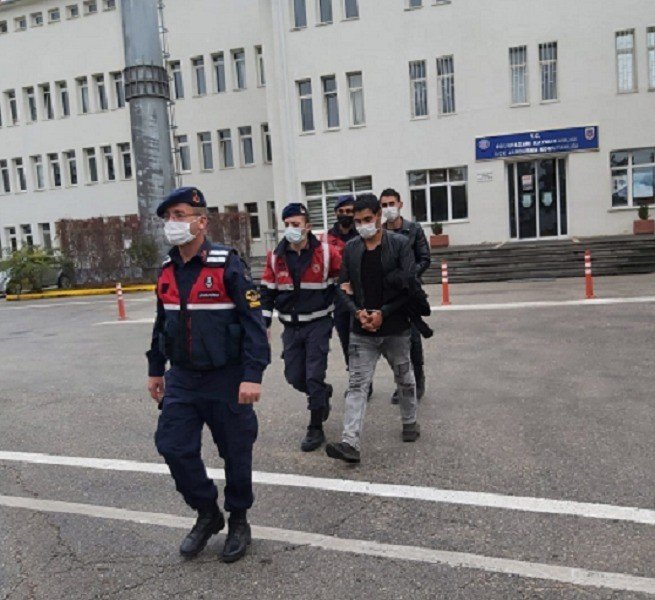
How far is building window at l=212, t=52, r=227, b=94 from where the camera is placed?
32.2 metres

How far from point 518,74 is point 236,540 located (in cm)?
2290

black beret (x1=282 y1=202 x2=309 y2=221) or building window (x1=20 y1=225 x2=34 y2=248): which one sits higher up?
building window (x1=20 y1=225 x2=34 y2=248)

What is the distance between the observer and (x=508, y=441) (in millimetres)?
5133

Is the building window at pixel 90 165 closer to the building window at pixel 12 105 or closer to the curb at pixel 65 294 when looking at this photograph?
the building window at pixel 12 105

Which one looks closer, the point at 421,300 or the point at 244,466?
the point at 244,466

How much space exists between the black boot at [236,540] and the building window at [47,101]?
37.5m

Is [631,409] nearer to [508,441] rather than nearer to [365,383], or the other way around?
[508,441]

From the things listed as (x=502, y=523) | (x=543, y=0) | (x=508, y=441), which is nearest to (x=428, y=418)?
(x=508, y=441)

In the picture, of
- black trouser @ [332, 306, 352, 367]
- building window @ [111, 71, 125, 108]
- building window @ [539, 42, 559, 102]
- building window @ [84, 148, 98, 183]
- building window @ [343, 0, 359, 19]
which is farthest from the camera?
building window @ [84, 148, 98, 183]

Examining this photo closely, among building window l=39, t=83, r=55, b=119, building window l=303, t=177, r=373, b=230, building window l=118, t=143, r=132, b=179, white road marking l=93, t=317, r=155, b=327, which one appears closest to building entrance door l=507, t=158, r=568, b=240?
building window l=303, t=177, r=373, b=230

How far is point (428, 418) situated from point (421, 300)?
57.7 inches

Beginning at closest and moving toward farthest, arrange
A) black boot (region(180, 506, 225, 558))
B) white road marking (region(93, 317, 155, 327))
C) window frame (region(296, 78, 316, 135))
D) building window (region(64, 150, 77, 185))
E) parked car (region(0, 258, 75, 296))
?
black boot (region(180, 506, 225, 558)) < white road marking (region(93, 317, 155, 327)) < parked car (region(0, 258, 75, 296)) < window frame (region(296, 78, 316, 135)) < building window (region(64, 150, 77, 185))

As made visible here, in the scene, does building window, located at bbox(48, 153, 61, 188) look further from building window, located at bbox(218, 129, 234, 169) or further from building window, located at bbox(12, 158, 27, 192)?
building window, located at bbox(218, 129, 234, 169)

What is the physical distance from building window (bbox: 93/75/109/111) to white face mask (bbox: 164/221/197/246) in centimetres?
3471
